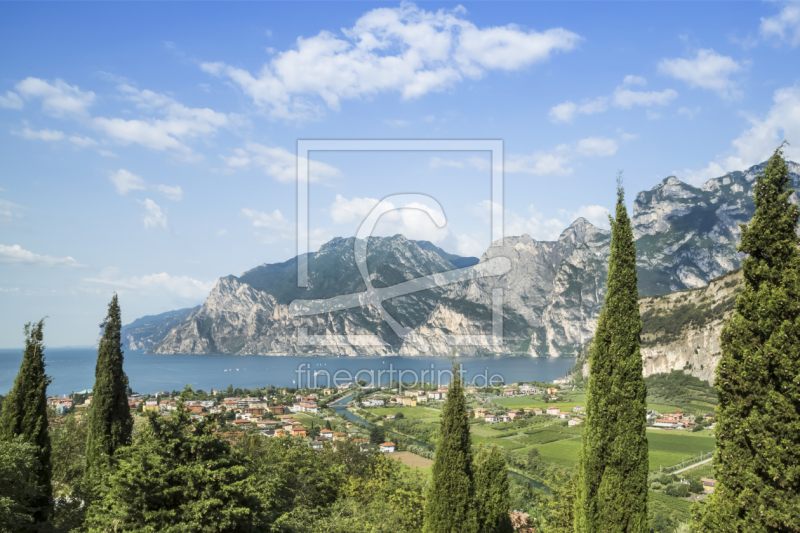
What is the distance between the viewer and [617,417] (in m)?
6.36

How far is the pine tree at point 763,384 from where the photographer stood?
466 centimetres

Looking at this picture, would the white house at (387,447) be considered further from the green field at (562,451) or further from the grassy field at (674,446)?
the grassy field at (674,446)

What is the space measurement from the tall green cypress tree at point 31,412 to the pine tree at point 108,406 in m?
2.02

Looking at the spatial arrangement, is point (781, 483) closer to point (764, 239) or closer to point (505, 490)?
point (764, 239)

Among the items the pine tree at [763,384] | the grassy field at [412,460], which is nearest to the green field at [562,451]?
the grassy field at [412,460]

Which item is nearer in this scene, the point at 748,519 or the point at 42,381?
the point at 748,519

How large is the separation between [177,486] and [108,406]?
7.78m

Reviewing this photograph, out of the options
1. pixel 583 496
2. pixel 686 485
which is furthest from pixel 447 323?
pixel 583 496

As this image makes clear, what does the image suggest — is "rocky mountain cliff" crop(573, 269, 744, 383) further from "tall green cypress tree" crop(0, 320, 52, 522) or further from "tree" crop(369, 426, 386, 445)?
"tall green cypress tree" crop(0, 320, 52, 522)

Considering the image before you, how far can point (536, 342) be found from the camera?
17475 cm

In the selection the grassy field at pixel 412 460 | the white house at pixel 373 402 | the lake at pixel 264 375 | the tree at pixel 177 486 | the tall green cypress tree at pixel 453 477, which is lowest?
the lake at pixel 264 375

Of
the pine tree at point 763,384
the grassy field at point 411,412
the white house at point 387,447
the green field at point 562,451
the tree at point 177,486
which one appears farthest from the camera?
the grassy field at point 411,412

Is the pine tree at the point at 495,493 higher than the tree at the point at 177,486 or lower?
lower

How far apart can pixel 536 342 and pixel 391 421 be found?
135m
